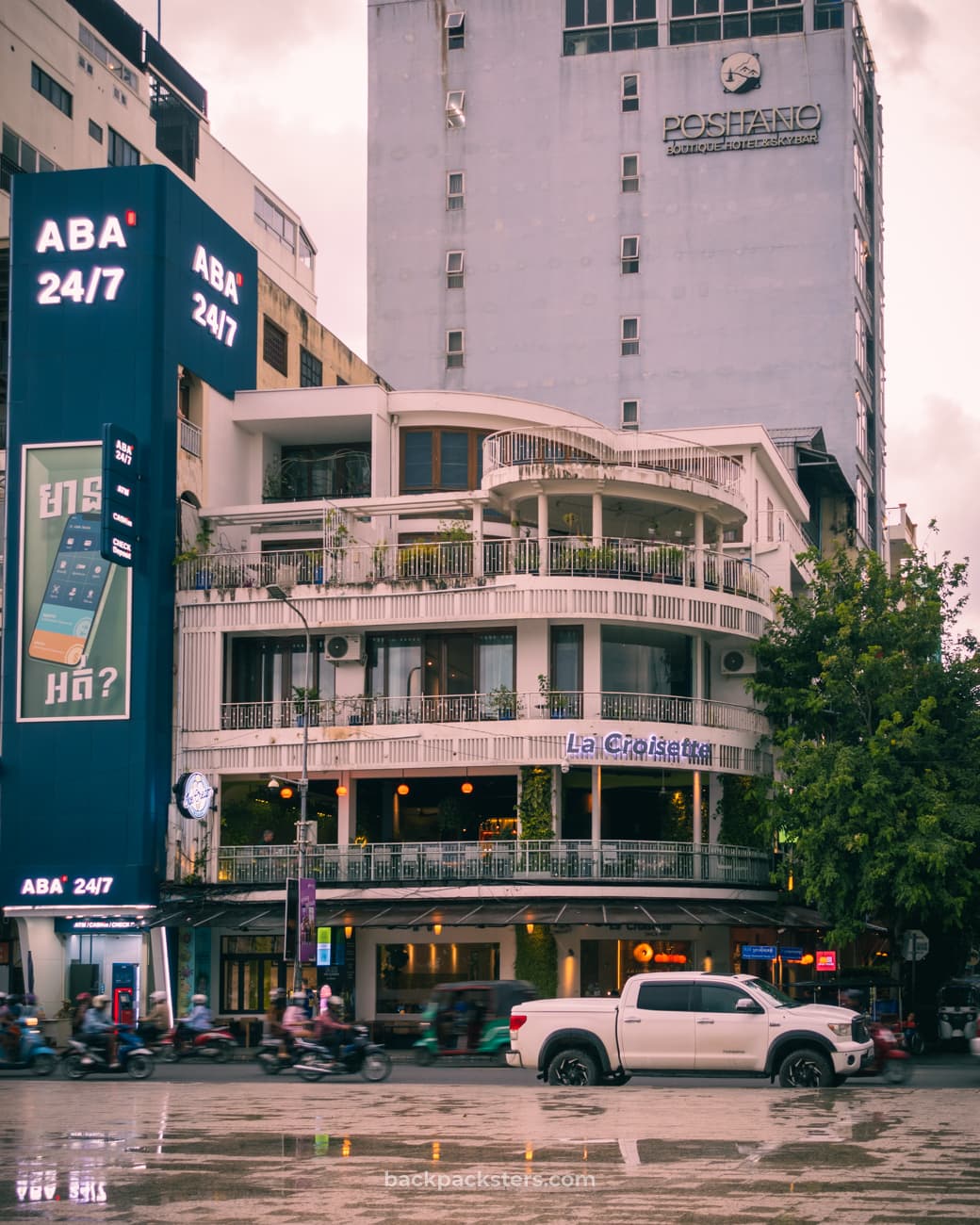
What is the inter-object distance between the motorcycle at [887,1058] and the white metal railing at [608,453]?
19.7m

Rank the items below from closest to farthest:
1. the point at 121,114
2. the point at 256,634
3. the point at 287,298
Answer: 1. the point at 256,634
2. the point at 287,298
3. the point at 121,114

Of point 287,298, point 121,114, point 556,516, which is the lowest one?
point 556,516

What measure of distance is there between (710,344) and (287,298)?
68.6ft

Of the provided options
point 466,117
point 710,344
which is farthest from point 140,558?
point 466,117

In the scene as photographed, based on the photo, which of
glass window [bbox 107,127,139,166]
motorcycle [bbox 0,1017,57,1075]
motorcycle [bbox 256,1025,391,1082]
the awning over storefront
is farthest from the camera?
glass window [bbox 107,127,139,166]

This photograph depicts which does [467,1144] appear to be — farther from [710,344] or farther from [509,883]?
[710,344]

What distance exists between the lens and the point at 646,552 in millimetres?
48219

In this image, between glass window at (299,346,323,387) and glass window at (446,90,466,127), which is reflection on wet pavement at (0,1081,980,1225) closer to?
glass window at (299,346,323,387)

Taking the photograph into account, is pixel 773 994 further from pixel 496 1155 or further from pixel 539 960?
pixel 539 960

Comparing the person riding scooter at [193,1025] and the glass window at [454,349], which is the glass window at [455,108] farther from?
the person riding scooter at [193,1025]

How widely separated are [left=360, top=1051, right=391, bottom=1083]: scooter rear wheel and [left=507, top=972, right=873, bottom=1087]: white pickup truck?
4.46m

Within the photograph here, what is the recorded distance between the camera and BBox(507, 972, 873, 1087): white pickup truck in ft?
90.7

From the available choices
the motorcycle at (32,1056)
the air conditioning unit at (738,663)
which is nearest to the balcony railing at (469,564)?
the air conditioning unit at (738,663)

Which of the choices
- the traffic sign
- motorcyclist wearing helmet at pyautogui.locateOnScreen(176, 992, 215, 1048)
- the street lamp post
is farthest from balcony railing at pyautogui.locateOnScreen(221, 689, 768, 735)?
motorcyclist wearing helmet at pyautogui.locateOnScreen(176, 992, 215, 1048)
